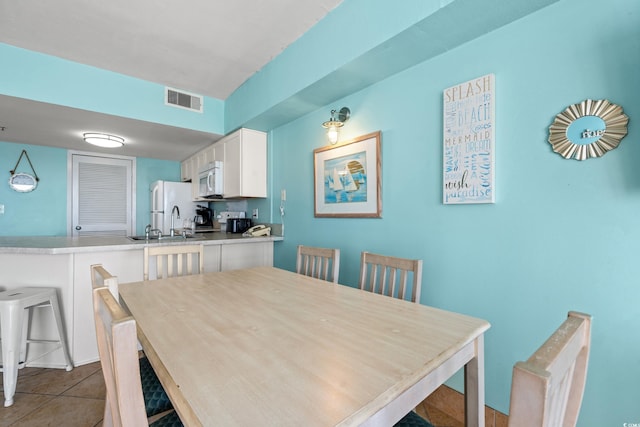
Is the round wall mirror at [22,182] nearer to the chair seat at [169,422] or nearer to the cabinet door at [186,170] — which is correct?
the cabinet door at [186,170]

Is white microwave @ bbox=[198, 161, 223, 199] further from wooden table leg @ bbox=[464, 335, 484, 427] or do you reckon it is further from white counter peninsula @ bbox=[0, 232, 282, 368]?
wooden table leg @ bbox=[464, 335, 484, 427]

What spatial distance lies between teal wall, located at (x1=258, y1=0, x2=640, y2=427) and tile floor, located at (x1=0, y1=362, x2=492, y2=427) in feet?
0.59

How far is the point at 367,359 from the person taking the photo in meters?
0.79

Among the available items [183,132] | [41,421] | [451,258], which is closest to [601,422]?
[451,258]

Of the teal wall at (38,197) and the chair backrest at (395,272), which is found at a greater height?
the teal wall at (38,197)

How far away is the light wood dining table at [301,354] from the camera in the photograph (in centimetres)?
60

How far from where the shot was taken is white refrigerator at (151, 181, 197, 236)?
167 inches

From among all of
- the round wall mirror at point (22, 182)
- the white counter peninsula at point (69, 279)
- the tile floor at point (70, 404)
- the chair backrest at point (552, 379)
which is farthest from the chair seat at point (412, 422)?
the round wall mirror at point (22, 182)

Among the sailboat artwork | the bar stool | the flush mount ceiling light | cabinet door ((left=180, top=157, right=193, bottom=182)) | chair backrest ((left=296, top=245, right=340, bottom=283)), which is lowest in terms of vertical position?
the bar stool

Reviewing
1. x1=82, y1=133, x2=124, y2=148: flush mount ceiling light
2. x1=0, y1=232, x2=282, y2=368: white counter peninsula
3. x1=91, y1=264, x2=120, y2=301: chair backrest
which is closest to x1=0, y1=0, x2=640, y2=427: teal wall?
x1=82, y1=133, x2=124, y2=148: flush mount ceiling light

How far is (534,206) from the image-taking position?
1394mm

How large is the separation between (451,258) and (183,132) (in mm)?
2995

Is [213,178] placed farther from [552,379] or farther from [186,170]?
[552,379]

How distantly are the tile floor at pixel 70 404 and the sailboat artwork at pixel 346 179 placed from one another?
141cm
